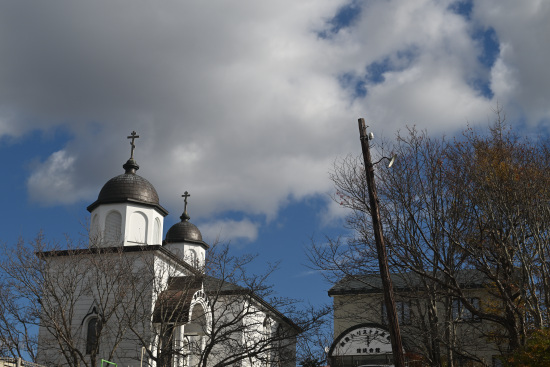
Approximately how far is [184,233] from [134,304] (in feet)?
51.5

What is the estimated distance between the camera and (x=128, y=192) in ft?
102

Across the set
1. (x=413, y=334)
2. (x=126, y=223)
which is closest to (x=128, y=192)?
(x=126, y=223)

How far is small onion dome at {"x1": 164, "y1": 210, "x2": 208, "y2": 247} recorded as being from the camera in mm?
39500

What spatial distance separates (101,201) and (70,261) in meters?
5.54

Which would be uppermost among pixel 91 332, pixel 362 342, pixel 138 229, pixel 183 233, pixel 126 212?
pixel 183 233

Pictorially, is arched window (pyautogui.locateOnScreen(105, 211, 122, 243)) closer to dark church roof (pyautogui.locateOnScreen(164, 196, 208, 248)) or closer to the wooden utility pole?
dark church roof (pyautogui.locateOnScreen(164, 196, 208, 248))

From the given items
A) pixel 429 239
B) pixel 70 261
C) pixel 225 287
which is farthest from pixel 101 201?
pixel 429 239

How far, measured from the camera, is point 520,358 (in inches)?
588

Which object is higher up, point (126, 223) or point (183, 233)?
point (183, 233)

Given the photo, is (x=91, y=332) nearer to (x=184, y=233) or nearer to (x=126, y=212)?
(x=126, y=212)

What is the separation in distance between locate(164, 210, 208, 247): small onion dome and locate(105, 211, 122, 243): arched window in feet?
27.2

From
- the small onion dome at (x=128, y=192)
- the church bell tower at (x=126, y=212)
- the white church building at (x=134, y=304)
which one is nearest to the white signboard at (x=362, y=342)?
the white church building at (x=134, y=304)

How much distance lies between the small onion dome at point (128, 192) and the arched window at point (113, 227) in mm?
722

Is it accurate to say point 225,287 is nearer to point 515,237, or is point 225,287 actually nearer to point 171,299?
point 171,299
